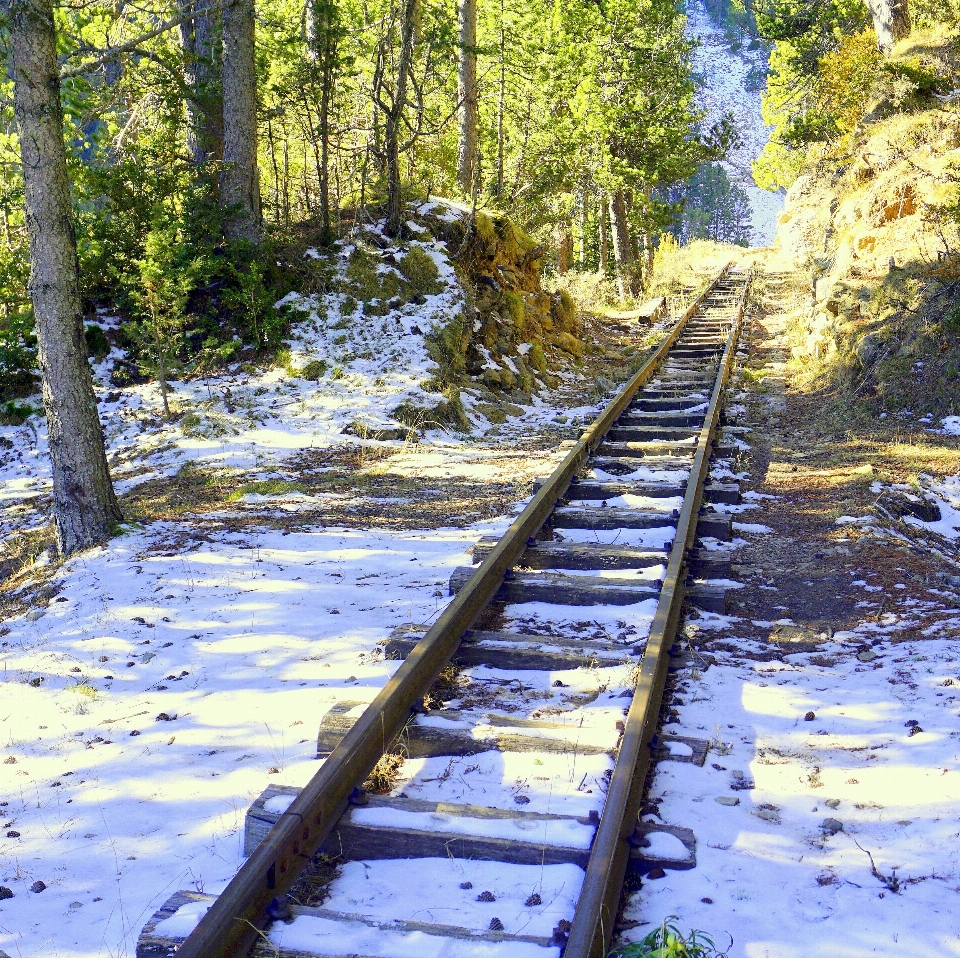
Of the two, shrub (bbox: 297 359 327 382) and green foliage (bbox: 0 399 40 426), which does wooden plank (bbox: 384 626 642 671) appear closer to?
shrub (bbox: 297 359 327 382)

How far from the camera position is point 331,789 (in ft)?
10.7

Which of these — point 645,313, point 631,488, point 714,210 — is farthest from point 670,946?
point 714,210

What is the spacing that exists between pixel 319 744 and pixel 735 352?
11910 mm

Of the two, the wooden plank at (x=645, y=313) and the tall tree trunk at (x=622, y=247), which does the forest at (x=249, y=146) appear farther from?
the wooden plank at (x=645, y=313)

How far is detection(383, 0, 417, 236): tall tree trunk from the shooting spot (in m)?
12.3

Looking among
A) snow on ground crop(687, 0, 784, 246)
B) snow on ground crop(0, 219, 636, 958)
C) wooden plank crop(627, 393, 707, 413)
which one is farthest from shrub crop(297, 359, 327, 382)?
snow on ground crop(687, 0, 784, 246)

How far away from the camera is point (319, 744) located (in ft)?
12.5

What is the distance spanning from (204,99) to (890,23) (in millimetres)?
14515

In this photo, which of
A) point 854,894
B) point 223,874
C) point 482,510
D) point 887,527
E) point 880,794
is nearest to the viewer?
point 854,894

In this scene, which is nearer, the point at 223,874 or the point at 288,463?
the point at 223,874

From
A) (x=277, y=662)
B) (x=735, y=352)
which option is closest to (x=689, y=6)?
(x=735, y=352)

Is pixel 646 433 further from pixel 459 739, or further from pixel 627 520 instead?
pixel 459 739

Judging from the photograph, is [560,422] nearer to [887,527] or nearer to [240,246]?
[240,246]

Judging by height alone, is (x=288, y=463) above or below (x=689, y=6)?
below
